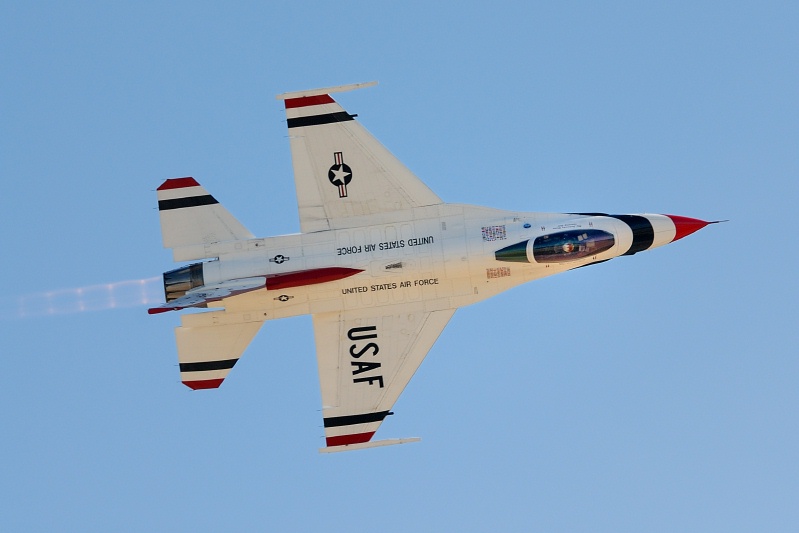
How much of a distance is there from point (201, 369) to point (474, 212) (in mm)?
7799

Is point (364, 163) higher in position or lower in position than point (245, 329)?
higher

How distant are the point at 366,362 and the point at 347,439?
6.56ft

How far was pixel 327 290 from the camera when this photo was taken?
2736cm

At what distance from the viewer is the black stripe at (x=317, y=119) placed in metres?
28.0

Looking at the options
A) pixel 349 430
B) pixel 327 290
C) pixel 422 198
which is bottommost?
pixel 349 430

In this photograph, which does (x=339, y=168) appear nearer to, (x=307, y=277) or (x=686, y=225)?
(x=307, y=277)

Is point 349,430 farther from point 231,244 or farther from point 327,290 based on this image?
point 231,244

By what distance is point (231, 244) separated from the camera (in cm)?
2731

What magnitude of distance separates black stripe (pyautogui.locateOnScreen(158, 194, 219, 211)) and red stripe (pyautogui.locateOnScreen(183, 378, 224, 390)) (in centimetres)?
435

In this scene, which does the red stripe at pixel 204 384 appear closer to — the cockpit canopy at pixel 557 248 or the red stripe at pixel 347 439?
the red stripe at pixel 347 439

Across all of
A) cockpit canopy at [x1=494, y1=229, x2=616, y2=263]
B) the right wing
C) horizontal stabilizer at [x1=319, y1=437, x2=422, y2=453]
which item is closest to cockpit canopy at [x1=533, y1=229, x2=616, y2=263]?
cockpit canopy at [x1=494, y1=229, x2=616, y2=263]

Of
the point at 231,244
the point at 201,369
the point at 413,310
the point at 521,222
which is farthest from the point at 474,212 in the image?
the point at 201,369

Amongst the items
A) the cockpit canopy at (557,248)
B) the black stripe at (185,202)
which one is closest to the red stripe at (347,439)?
the cockpit canopy at (557,248)

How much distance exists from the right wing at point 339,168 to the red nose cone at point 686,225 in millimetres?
5966
